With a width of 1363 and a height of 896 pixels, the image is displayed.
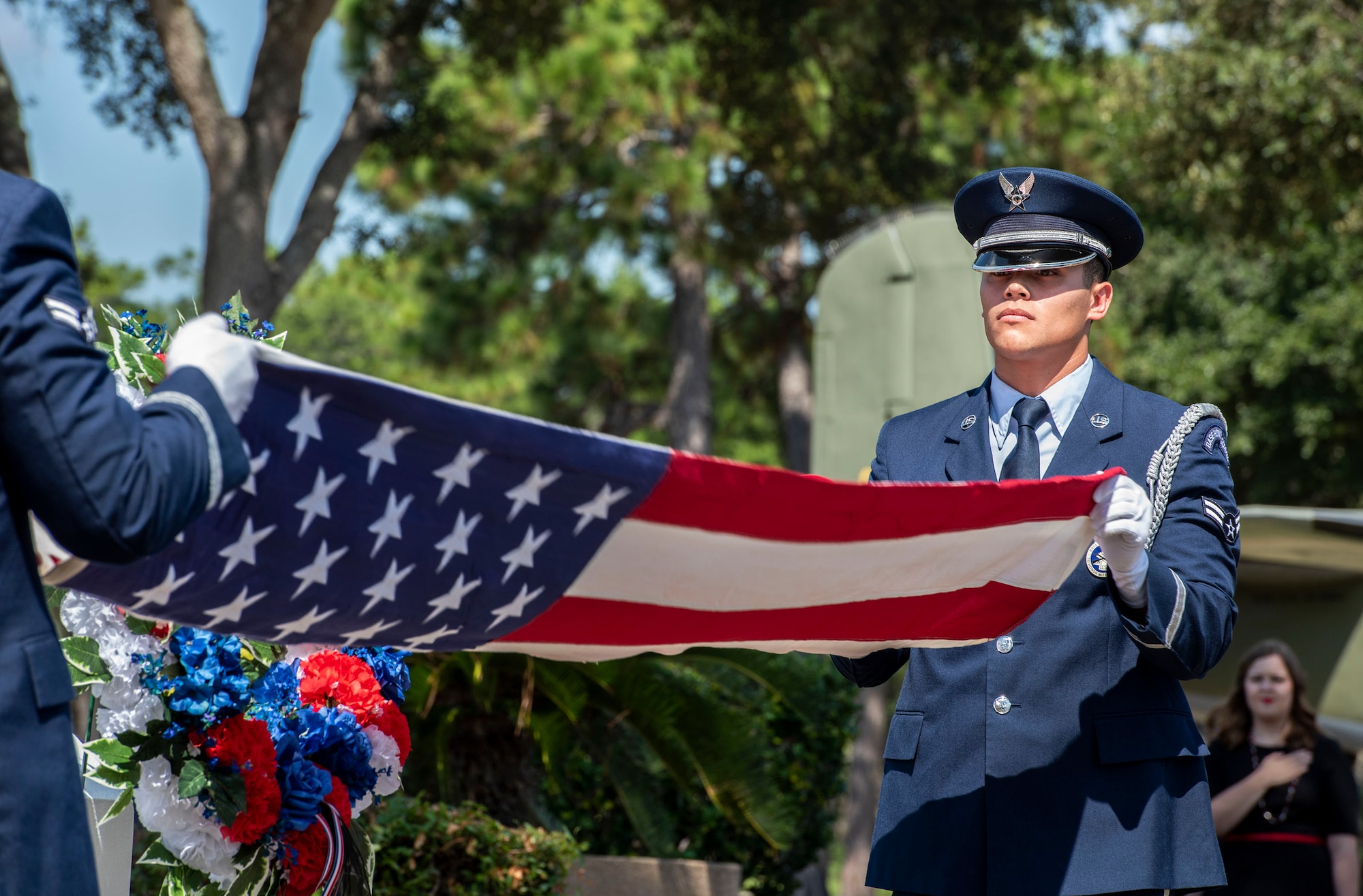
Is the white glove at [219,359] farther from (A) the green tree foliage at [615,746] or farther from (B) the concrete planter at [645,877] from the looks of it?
(B) the concrete planter at [645,877]

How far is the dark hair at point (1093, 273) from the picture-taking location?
9.52 feet

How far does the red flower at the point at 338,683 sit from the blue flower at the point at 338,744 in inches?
1.4

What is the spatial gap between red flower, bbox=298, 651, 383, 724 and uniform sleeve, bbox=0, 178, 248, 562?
6.06 feet

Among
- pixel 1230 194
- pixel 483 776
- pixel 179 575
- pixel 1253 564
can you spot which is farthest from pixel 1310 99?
pixel 179 575

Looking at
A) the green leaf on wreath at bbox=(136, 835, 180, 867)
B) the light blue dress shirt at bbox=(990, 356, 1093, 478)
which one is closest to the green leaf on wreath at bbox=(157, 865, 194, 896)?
the green leaf on wreath at bbox=(136, 835, 180, 867)

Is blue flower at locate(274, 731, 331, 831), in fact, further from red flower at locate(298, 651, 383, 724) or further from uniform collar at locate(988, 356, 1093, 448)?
uniform collar at locate(988, 356, 1093, 448)

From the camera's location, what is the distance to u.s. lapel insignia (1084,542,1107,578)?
271cm

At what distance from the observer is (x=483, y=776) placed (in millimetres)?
6668

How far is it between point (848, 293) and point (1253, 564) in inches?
140

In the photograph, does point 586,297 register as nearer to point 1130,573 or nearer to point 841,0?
point 841,0

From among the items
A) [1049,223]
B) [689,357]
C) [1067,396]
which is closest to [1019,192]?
[1049,223]

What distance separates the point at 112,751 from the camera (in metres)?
3.21

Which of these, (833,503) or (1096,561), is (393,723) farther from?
(1096,561)

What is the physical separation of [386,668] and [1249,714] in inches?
166
